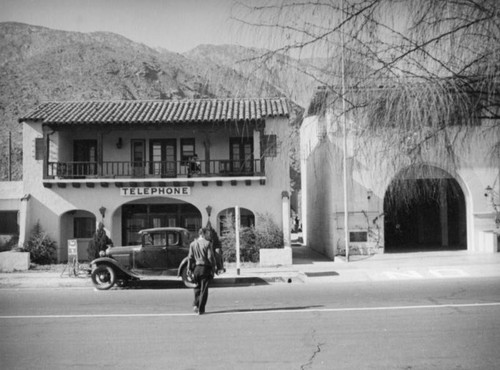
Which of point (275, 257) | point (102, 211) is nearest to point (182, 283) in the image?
point (275, 257)

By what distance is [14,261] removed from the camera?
20219mm

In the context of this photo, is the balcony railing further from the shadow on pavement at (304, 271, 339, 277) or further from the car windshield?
the car windshield

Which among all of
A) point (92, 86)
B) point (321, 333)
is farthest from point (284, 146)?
point (92, 86)

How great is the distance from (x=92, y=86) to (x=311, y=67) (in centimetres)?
7063

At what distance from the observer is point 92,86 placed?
68.5 metres

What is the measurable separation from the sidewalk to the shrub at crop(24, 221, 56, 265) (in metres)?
1.76

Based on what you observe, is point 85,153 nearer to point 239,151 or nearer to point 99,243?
point 239,151

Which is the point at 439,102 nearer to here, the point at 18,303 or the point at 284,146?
the point at 284,146

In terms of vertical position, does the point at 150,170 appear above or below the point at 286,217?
above

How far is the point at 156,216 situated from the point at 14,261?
6.59 m

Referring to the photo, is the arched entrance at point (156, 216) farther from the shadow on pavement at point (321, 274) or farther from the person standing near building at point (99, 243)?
the shadow on pavement at point (321, 274)

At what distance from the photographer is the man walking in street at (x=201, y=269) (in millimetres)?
10202

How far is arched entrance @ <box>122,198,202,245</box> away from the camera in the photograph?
2400 centimetres

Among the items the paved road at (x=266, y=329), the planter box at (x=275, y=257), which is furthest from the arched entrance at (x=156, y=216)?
the paved road at (x=266, y=329)
